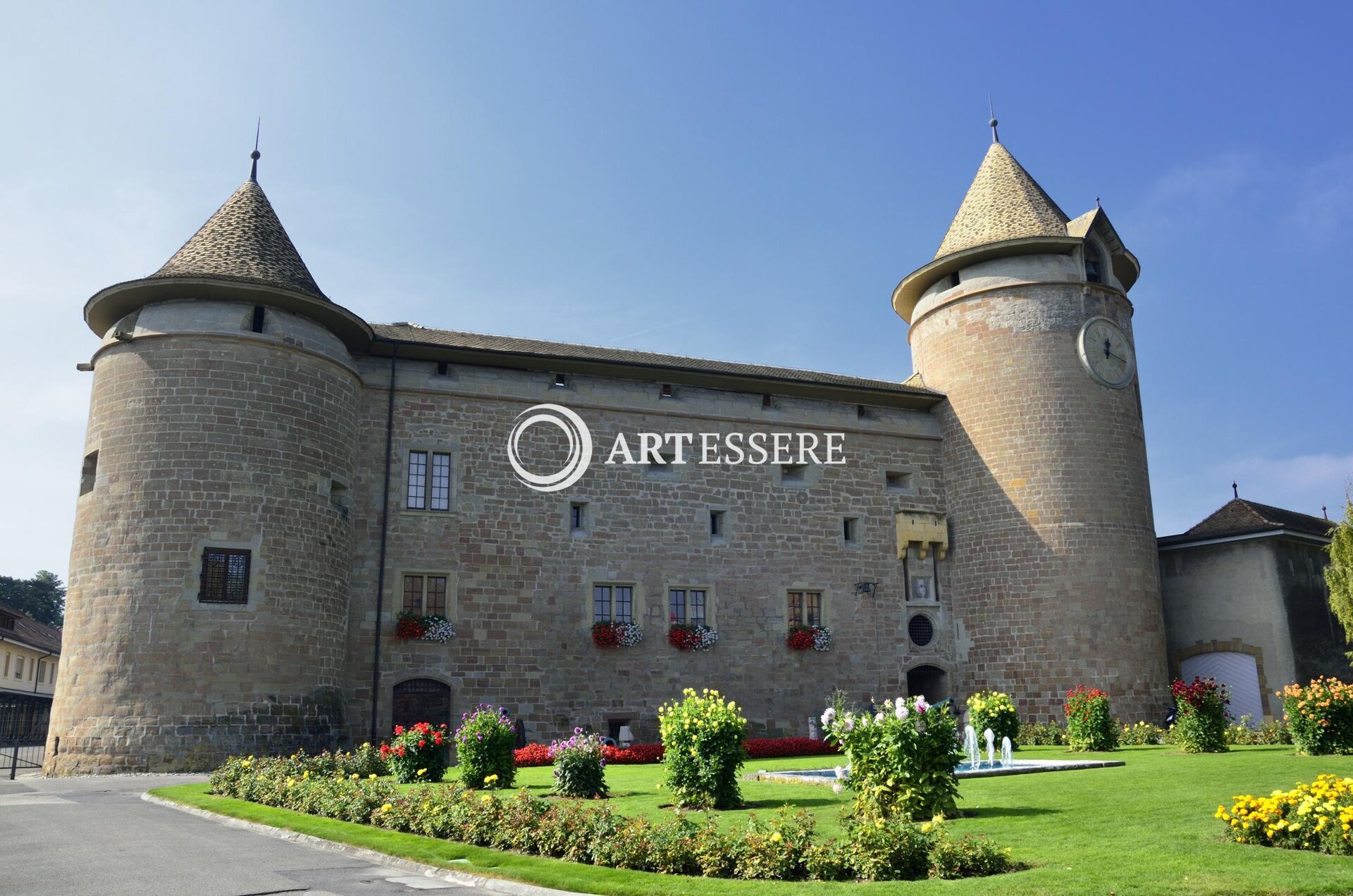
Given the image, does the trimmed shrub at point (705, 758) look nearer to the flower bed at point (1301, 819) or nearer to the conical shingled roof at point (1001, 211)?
the flower bed at point (1301, 819)

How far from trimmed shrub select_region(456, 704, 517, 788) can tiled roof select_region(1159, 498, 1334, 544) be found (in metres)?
22.6

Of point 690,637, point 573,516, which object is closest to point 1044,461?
point 690,637

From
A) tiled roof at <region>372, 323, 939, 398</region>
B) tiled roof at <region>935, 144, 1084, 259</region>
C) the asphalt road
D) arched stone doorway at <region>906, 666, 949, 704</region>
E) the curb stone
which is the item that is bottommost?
the curb stone

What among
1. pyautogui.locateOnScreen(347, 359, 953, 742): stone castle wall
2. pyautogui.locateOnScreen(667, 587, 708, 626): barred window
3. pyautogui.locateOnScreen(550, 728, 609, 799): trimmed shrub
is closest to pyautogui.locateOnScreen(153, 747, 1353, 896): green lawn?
pyautogui.locateOnScreen(550, 728, 609, 799): trimmed shrub

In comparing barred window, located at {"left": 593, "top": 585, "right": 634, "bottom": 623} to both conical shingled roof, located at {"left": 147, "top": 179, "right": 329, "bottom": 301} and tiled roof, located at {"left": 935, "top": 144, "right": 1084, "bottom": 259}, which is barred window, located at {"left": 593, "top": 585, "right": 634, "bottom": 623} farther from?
tiled roof, located at {"left": 935, "top": 144, "right": 1084, "bottom": 259}

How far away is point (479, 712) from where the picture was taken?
53.1 ft

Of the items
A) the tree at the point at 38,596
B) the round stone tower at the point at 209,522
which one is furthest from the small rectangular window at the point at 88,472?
the tree at the point at 38,596

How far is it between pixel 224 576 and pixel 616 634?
9.19 m

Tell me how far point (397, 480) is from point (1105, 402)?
63.5 feet

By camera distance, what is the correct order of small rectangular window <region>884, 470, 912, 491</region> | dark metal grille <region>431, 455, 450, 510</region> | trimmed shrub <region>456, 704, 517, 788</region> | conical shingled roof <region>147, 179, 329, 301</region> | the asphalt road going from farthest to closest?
small rectangular window <region>884, 470, 912, 491</region> → dark metal grille <region>431, 455, 450, 510</region> → conical shingled roof <region>147, 179, 329, 301</region> → trimmed shrub <region>456, 704, 517, 788</region> → the asphalt road

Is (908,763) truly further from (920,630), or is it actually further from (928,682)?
(928,682)

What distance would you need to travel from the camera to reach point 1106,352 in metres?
28.6

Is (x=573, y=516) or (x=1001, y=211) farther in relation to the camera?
(x=1001, y=211)

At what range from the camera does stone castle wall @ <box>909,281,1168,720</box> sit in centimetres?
2661
